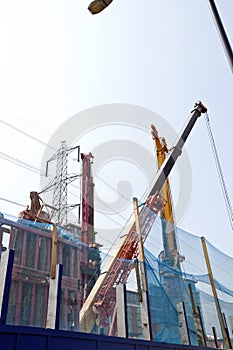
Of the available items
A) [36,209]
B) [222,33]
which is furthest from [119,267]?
[36,209]

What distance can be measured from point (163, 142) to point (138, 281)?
13841 millimetres

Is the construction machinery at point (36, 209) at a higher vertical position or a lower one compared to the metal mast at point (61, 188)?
lower

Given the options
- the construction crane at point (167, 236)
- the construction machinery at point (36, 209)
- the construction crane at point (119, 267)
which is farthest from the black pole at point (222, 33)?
the construction machinery at point (36, 209)

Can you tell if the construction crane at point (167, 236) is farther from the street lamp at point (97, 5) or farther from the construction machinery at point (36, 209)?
the construction machinery at point (36, 209)

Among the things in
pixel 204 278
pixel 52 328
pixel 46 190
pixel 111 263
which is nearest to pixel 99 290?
pixel 111 263

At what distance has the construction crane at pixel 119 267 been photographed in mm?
8742

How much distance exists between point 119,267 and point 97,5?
8.12m

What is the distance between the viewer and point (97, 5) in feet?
14.7

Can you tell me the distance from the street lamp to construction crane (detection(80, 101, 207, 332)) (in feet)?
20.0

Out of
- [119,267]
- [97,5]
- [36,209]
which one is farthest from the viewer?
[36,209]

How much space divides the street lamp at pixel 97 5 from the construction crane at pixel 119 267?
610cm

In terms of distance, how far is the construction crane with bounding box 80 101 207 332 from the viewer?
8.74m

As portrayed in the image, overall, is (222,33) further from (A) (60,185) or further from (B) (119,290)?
(A) (60,185)

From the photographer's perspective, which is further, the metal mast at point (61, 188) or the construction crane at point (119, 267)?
the metal mast at point (61, 188)
